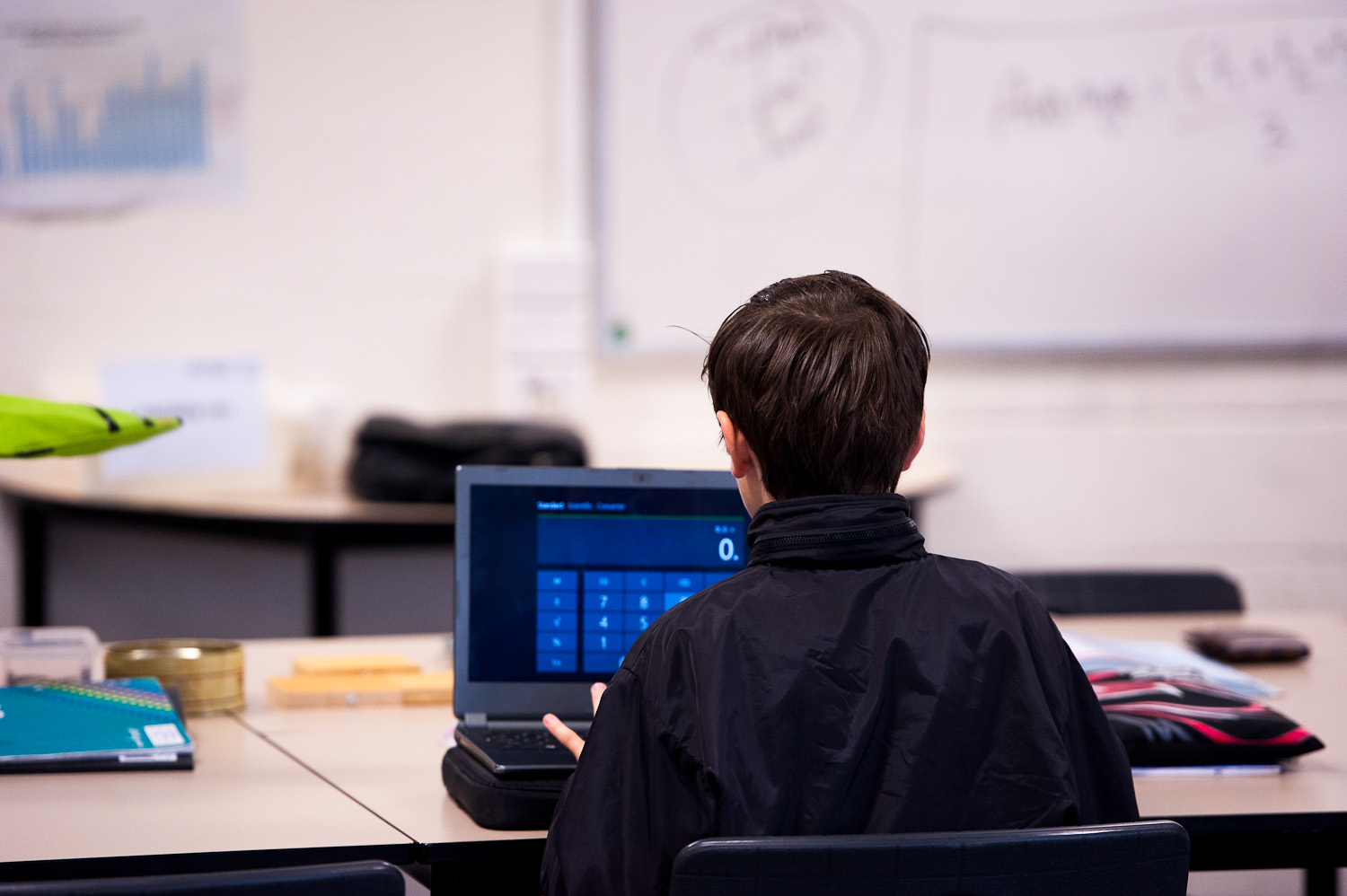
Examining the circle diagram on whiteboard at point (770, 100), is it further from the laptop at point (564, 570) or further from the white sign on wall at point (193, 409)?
the laptop at point (564, 570)

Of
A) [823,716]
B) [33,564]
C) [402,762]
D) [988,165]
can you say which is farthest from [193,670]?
[988,165]

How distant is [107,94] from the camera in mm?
3281

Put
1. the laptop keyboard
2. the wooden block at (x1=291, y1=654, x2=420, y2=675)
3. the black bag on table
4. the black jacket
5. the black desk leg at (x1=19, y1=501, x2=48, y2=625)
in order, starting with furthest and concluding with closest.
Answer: the black desk leg at (x1=19, y1=501, x2=48, y2=625)
the black bag on table
the wooden block at (x1=291, y1=654, x2=420, y2=675)
the laptop keyboard
the black jacket

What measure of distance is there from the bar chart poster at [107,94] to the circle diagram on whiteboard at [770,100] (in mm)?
1153

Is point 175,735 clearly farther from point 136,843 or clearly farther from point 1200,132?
point 1200,132

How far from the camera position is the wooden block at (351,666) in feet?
5.39

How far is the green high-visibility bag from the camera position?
128cm

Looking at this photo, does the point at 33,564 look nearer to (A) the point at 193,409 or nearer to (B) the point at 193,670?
(A) the point at 193,409

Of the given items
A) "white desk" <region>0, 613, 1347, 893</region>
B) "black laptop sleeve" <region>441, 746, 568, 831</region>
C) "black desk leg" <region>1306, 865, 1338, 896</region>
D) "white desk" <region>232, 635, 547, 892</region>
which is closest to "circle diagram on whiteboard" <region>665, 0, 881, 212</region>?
"white desk" <region>232, 635, 547, 892</region>

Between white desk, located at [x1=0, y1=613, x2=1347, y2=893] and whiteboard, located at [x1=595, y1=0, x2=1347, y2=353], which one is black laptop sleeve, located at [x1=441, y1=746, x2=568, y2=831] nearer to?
white desk, located at [x1=0, y1=613, x2=1347, y2=893]

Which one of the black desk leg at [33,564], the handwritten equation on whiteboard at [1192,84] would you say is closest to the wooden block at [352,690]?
the black desk leg at [33,564]

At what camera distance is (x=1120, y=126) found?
11.7 ft

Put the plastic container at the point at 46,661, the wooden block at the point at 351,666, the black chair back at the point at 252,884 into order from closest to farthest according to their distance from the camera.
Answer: the black chair back at the point at 252,884 → the plastic container at the point at 46,661 → the wooden block at the point at 351,666

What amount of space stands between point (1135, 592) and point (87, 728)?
1.73m
